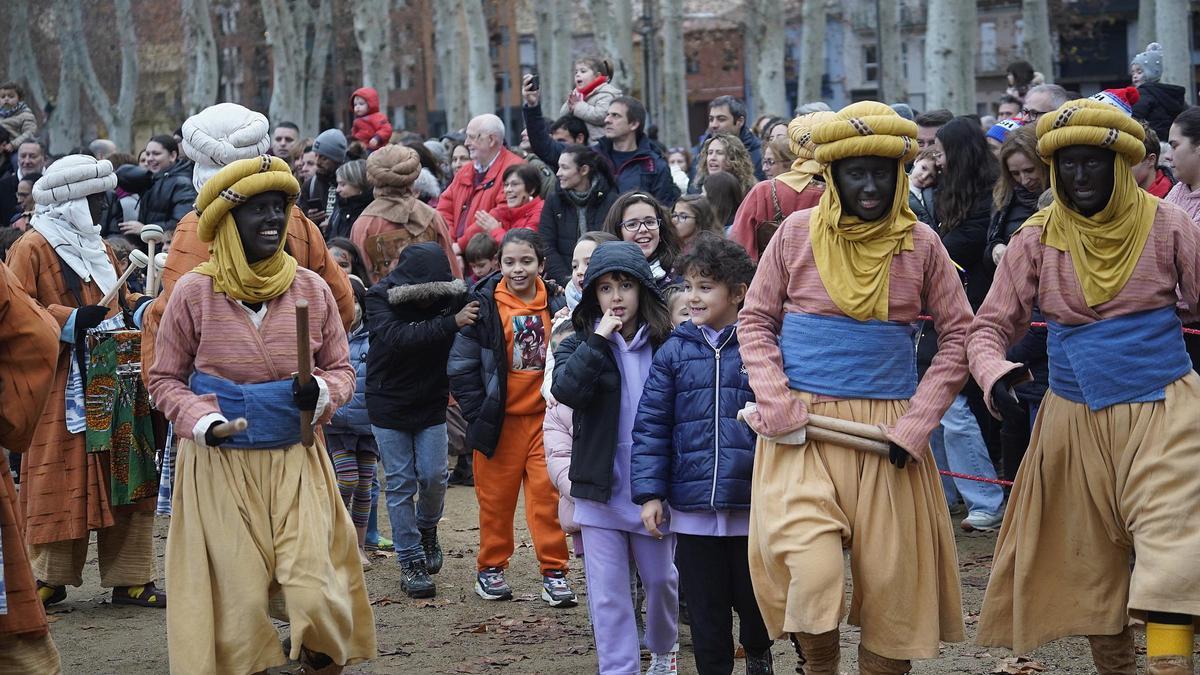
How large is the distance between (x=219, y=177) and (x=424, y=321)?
2504 mm

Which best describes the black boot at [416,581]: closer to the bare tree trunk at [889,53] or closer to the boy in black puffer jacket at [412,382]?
the boy in black puffer jacket at [412,382]

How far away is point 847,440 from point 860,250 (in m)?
0.67

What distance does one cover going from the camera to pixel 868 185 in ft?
18.6

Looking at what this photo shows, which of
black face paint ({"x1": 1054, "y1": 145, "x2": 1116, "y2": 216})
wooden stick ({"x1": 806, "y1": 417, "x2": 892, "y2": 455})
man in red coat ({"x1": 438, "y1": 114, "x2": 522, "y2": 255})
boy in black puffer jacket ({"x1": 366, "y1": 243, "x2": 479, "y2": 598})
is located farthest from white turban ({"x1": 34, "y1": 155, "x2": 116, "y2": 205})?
black face paint ({"x1": 1054, "y1": 145, "x2": 1116, "y2": 216})

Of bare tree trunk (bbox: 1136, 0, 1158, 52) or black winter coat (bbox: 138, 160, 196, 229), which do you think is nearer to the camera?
black winter coat (bbox: 138, 160, 196, 229)

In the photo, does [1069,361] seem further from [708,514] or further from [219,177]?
[219,177]

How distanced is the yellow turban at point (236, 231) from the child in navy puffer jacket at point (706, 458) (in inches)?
59.4

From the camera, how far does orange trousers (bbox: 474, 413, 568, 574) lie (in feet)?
26.8

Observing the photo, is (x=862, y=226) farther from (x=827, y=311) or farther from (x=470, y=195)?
(x=470, y=195)

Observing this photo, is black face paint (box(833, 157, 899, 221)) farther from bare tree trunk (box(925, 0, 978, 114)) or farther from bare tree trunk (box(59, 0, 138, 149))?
bare tree trunk (box(59, 0, 138, 149))

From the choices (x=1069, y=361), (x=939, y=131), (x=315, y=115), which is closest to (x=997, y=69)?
(x=315, y=115)

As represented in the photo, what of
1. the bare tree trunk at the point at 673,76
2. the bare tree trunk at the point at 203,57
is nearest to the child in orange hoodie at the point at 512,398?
the bare tree trunk at the point at 673,76

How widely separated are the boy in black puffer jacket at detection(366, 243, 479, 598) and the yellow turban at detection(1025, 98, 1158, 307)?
142 inches

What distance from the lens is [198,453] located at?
6.11m
